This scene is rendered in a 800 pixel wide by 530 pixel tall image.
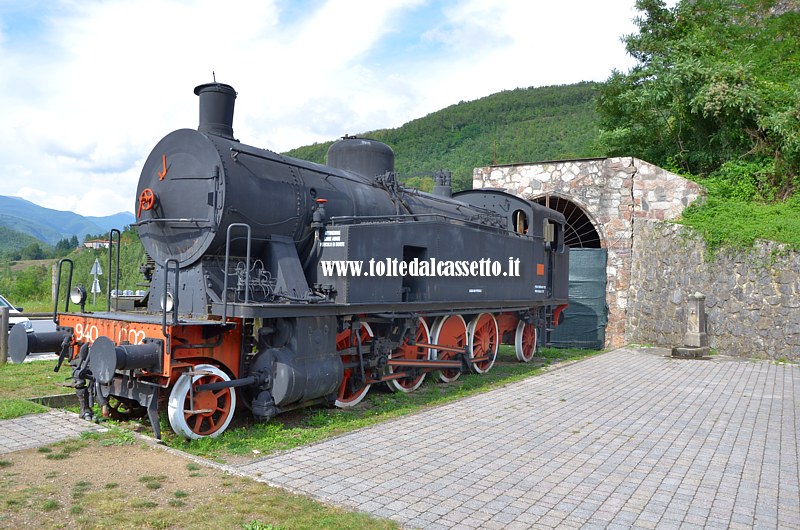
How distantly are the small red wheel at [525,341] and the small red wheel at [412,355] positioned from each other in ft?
11.1

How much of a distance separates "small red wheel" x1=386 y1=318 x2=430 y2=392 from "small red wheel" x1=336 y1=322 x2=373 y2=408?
24.9 inches

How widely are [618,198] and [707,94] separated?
11.7 ft

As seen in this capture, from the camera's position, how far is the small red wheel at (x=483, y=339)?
391 inches

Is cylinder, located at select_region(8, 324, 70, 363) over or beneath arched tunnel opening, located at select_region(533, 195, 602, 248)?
beneath

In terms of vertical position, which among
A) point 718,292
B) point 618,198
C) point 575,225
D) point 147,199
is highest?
point 618,198

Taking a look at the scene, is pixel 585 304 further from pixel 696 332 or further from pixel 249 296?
pixel 249 296

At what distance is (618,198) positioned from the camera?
15.2m

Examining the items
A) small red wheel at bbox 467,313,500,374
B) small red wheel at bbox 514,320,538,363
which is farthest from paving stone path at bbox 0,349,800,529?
small red wheel at bbox 514,320,538,363

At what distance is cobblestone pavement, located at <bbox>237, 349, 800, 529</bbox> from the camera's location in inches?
162

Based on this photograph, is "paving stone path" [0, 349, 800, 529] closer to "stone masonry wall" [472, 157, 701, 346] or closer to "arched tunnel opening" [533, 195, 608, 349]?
"arched tunnel opening" [533, 195, 608, 349]

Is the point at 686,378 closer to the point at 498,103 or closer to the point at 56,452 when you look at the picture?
the point at 56,452

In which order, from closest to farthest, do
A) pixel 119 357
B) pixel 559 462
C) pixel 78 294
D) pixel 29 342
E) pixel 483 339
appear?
pixel 119 357 < pixel 559 462 < pixel 29 342 < pixel 78 294 < pixel 483 339

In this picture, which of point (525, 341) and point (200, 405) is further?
point (525, 341)

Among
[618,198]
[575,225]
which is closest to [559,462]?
[618,198]
